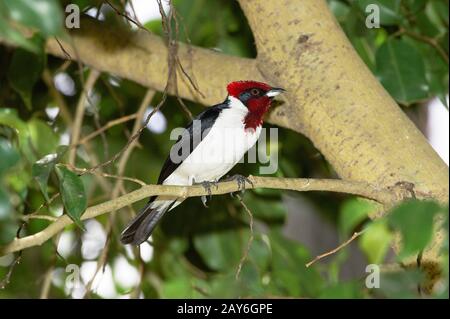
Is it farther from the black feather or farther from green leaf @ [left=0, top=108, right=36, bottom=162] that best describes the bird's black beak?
green leaf @ [left=0, top=108, right=36, bottom=162]

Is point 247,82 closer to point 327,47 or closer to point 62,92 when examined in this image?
point 327,47

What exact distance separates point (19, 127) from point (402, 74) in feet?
5.19

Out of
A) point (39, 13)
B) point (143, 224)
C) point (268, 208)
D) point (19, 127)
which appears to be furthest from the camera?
point (268, 208)

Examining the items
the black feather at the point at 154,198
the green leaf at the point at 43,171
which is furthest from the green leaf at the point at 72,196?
the black feather at the point at 154,198

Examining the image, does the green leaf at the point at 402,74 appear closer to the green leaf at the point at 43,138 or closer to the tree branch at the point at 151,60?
the tree branch at the point at 151,60

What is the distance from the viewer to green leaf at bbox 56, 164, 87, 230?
216cm

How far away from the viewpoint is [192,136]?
325 cm

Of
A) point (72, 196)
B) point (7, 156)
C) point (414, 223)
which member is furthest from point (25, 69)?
point (414, 223)

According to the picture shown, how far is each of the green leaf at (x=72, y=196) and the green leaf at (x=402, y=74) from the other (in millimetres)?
1588

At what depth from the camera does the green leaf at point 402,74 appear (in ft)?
10.7

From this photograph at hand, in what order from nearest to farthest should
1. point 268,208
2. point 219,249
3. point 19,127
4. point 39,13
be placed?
1. point 39,13
2. point 19,127
3. point 219,249
4. point 268,208

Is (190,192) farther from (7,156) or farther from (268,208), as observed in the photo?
(268,208)
